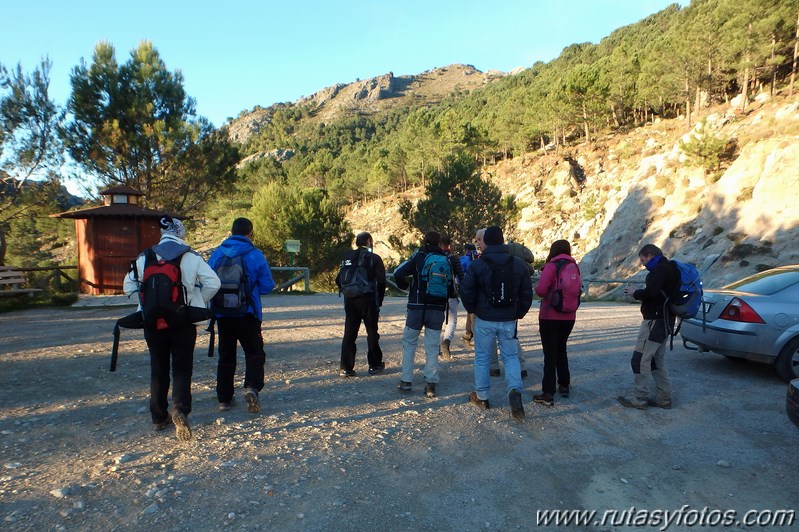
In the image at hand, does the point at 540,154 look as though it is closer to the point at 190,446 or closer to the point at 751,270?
the point at 751,270

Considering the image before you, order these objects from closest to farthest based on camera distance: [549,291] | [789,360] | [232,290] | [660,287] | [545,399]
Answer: [232,290] < [660,287] < [545,399] < [549,291] < [789,360]

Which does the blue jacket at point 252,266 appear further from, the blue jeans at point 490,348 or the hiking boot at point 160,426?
the blue jeans at point 490,348

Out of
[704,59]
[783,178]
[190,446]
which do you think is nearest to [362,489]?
[190,446]

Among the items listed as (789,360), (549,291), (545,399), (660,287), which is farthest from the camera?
(789,360)

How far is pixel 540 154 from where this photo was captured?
56812mm

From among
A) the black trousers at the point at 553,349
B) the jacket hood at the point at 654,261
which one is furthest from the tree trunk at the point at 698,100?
the black trousers at the point at 553,349

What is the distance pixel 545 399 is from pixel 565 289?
1.15 metres

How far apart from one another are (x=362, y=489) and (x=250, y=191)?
49245 millimetres

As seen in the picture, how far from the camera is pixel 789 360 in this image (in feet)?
18.4

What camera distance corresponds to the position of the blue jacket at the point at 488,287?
4.69 m

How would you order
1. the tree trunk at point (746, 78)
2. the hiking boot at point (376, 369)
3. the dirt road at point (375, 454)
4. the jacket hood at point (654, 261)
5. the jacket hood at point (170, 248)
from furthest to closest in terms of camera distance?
the tree trunk at point (746, 78)
the hiking boot at point (376, 369)
the jacket hood at point (654, 261)
the jacket hood at point (170, 248)
the dirt road at point (375, 454)

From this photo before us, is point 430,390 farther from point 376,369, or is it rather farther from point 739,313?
point 739,313

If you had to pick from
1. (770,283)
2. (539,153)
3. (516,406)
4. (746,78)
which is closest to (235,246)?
(516,406)

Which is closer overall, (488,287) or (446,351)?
(488,287)
